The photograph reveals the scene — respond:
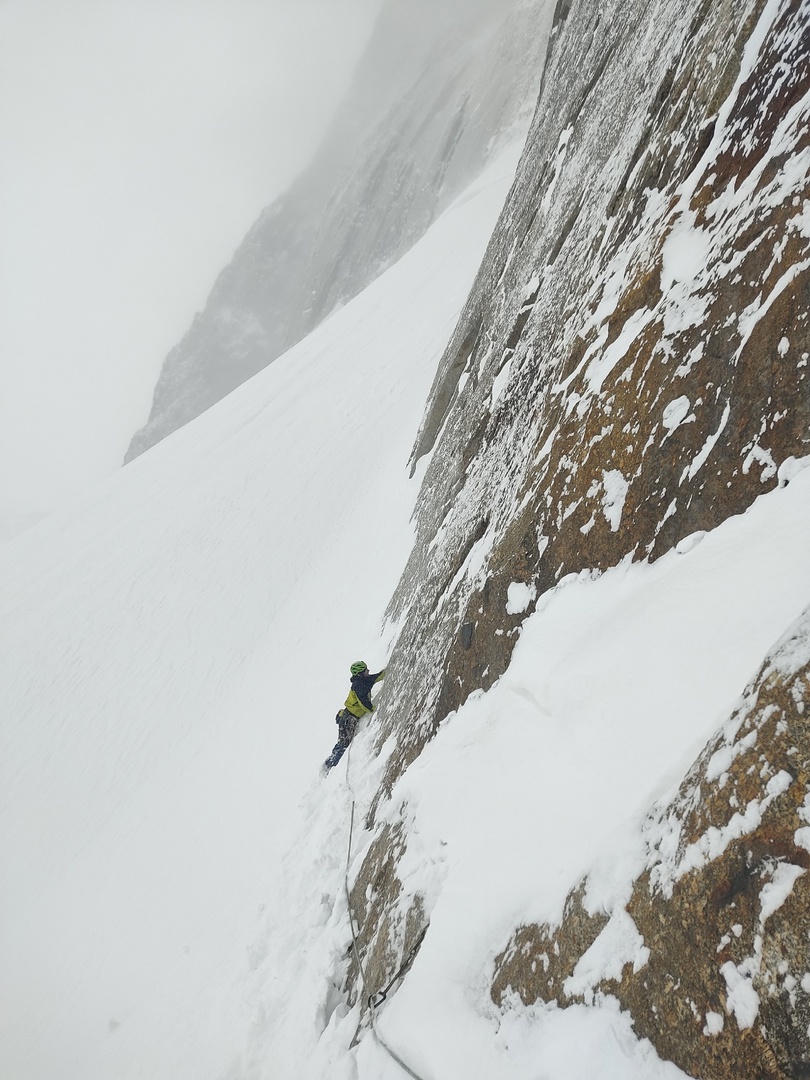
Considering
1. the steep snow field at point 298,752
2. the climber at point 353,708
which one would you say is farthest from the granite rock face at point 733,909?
the climber at point 353,708

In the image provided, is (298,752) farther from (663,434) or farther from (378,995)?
(663,434)

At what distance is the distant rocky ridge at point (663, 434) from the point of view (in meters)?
1.94

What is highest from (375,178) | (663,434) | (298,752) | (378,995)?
(375,178)

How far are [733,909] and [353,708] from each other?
19.5 ft

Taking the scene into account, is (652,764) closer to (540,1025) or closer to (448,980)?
(540,1025)

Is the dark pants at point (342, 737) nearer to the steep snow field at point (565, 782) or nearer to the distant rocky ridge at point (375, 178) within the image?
the steep snow field at point (565, 782)

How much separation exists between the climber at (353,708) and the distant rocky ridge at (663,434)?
41cm

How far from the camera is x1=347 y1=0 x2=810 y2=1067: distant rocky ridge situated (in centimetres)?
194

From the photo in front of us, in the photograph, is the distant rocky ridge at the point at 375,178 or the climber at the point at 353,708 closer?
the climber at the point at 353,708

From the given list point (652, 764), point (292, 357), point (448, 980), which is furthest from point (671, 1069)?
point (292, 357)

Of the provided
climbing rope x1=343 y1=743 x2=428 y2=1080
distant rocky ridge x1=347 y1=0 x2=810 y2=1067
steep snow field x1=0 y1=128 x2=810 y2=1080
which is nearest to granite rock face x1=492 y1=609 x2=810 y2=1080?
distant rocky ridge x1=347 y1=0 x2=810 y2=1067

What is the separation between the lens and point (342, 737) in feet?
24.4

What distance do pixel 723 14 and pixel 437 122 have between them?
62611 millimetres

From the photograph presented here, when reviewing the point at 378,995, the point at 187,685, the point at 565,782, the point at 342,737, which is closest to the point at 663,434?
the point at 565,782
